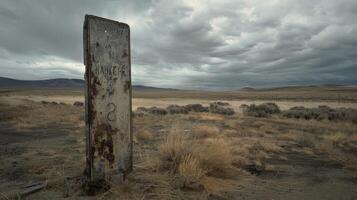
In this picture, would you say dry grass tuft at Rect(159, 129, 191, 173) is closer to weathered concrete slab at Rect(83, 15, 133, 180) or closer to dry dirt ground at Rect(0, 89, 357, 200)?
A: dry dirt ground at Rect(0, 89, 357, 200)

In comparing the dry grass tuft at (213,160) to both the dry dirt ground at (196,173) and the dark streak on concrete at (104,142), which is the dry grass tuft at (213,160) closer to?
the dry dirt ground at (196,173)

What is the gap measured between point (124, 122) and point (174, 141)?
1.42 meters

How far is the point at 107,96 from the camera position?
4234mm

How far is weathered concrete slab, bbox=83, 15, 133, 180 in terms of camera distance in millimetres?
4059

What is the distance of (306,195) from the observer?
4621 millimetres

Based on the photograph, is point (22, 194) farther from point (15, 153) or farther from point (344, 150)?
point (344, 150)

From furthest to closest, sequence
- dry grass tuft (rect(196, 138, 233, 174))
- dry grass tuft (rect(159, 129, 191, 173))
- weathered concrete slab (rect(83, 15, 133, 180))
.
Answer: dry grass tuft (rect(196, 138, 233, 174)), dry grass tuft (rect(159, 129, 191, 173)), weathered concrete slab (rect(83, 15, 133, 180))

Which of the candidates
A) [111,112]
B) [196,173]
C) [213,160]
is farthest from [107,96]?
[213,160]

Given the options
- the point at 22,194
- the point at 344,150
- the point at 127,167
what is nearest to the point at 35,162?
the point at 22,194

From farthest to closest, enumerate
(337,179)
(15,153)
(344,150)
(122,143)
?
(344,150) < (15,153) < (337,179) < (122,143)

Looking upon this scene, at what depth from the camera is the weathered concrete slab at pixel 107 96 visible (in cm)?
406

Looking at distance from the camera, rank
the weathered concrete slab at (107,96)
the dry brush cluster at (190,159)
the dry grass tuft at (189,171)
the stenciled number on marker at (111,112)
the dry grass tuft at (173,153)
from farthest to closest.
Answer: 1. the dry grass tuft at (173,153)
2. the dry brush cluster at (190,159)
3. the dry grass tuft at (189,171)
4. the stenciled number on marker at (111,112)
5. the weathered concrete slab at (107,96)

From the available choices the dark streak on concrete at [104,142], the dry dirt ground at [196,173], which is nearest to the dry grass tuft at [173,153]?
the dry dirt ground at [196,173]

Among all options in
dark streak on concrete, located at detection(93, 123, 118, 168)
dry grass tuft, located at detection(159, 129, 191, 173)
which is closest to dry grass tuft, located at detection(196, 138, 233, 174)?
dry grass tuft, located at detection(159, 129, 191, 173)
